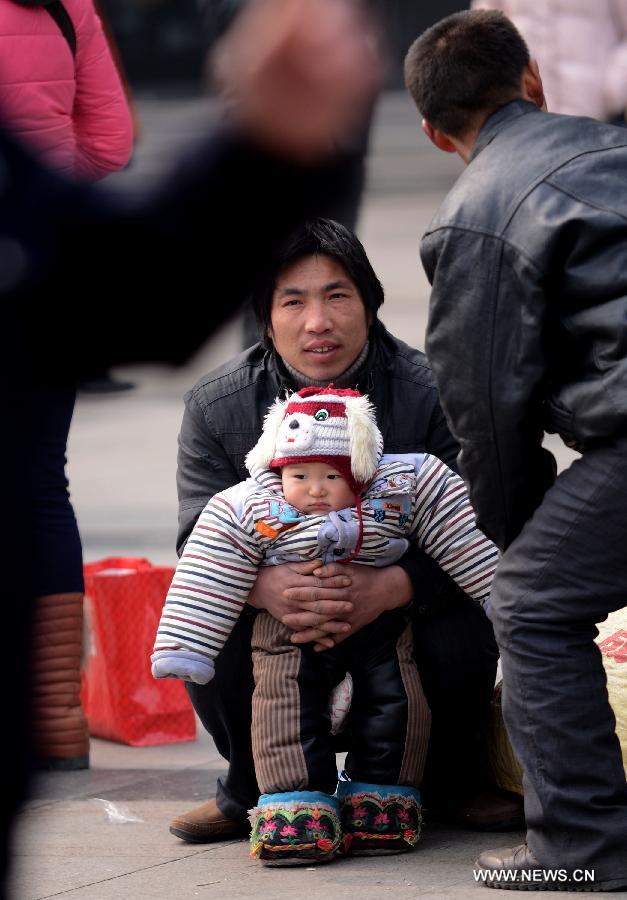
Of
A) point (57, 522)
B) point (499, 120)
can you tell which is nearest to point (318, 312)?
point (499, 120)

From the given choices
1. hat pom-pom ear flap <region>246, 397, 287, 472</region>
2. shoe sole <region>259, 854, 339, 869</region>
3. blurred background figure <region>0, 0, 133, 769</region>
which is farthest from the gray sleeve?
shoe sole <region>259, 854, 339, 869</region>

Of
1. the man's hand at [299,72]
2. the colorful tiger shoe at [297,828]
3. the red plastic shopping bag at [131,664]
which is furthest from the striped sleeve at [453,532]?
the man's hand at [299,72]

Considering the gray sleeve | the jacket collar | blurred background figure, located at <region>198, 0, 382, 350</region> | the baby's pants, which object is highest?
the jacket collar

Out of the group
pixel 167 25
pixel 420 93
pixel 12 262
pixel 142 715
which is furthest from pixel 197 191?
pixel 167 25

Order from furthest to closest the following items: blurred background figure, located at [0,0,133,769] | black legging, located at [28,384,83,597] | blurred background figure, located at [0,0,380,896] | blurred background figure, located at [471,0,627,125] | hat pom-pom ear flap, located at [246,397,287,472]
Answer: blurred background figure, located at [471,0,627,125] → black legging, located at [28,384,83,597] → hat pom-pom ear flap, located at [246,397,287,472] → blurred background figure, located at [0,0,133,769] → blurred background figure, located at [0,0,380,896]

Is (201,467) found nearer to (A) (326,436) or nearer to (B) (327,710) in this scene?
(A) (326,436)

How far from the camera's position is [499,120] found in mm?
3186

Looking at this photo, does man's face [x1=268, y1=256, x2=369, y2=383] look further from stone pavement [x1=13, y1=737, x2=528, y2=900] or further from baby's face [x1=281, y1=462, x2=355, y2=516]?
stone pavement [x1=13, y1=737, x2=528, y2=900]

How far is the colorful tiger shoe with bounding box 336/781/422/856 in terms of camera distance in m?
3.43

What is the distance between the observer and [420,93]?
327cm

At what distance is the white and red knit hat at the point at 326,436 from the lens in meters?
3.44

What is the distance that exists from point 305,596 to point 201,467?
453 millimetres

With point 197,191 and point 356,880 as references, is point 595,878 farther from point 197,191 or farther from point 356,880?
point 197,191

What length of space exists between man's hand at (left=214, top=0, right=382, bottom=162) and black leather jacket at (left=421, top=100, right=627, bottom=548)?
1146 mm
